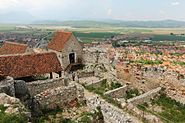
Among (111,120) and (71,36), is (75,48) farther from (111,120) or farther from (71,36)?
(111,120)

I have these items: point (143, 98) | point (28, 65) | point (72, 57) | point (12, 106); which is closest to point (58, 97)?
point (12, 106)

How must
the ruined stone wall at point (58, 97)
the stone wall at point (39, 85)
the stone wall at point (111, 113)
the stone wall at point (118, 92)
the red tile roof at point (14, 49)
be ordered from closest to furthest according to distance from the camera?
the stone wall at point (111, 113) → the ruined stone wall at point (58, 97) → the stone wall at point (39, 85) → the stone wall at point (118, 92) → the red tile roof at point (14, 49)

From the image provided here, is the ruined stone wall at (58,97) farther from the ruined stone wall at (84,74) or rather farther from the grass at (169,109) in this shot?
the ruined stone wall at (84,74)

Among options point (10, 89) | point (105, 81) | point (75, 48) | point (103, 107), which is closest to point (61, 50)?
point (75, 48)

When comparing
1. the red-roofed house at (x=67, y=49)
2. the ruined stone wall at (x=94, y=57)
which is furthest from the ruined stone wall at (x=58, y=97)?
the red-roofed house at (x=67, y=49)

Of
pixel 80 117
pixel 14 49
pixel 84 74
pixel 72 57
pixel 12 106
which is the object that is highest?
pixel 12 106

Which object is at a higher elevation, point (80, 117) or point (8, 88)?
point (8, 88)

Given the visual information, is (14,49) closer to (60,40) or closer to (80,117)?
(60,40)
